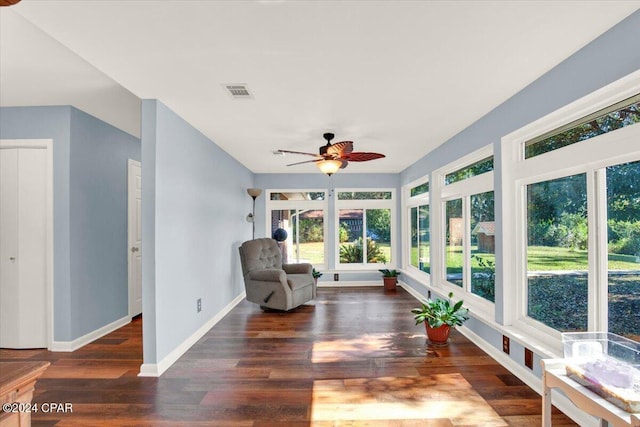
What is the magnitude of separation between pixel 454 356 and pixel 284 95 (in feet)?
9.33

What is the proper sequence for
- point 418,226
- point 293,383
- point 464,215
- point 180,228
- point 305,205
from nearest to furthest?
1. point 293,383
2. point 180,228
3. point 464,215
4. point 418,226
5. point 305,205

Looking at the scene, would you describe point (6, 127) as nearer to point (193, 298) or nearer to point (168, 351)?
point (193, 298)

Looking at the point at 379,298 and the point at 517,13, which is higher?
the point at 517,13

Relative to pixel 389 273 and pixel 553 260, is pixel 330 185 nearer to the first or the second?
pixel 389 273

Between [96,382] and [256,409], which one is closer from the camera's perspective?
[256,409]

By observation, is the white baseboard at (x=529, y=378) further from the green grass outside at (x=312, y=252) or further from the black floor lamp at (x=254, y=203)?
the black floor lamp at (x=254, y=203)

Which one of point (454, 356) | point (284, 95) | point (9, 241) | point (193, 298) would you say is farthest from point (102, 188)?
point (454, 356)

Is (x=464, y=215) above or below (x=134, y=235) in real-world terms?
above

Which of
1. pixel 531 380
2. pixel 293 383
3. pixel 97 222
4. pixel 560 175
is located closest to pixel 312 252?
pixel 97 222

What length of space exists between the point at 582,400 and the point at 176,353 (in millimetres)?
3082

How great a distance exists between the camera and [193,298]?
3682mm

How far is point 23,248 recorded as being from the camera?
347 cm

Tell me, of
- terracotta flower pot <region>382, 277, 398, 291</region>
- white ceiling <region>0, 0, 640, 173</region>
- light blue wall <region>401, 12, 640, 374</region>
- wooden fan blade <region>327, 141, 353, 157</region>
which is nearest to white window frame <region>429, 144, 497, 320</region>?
light blue wall <region>401, 12, 640, 374</region>

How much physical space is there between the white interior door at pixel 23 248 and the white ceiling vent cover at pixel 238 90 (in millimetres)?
2266
